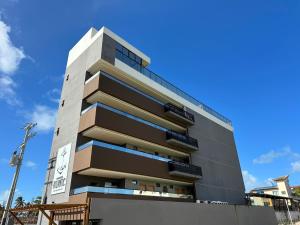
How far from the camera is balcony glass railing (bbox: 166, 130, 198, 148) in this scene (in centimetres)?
2912

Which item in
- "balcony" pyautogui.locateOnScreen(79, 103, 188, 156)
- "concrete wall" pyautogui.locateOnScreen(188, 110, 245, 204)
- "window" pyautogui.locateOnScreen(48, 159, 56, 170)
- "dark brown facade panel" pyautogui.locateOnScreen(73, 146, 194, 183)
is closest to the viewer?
"dark brown facade panel" pyautogui.locateOnScreen(73, 146, 194, 183)

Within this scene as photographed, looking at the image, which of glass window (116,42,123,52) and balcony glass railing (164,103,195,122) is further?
balcony glass railing (164,103,195,122)

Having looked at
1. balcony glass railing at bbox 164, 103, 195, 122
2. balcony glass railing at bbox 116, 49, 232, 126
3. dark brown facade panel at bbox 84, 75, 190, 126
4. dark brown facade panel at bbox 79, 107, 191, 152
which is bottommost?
dark brown facade panel at bbox 79, 107, 191, 152

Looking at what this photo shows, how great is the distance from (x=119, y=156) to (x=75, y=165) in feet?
12.7

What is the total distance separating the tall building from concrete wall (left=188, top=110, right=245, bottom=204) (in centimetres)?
15

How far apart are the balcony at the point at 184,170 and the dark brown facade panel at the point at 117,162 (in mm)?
1068

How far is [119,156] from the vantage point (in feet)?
73.9

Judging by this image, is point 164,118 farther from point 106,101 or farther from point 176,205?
point 176,205

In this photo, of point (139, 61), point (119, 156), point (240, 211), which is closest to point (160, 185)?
point (119, 156)

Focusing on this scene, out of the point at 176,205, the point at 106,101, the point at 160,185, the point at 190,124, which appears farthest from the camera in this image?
the point at 190,124

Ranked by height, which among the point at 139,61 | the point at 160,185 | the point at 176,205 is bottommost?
the point at 176,205

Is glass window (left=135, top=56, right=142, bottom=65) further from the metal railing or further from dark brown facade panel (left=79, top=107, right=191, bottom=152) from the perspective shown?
the metal railing

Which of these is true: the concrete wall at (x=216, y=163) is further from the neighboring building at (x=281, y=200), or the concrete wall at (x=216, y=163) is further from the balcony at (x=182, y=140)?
the neighboring building at (x=281, y=200)

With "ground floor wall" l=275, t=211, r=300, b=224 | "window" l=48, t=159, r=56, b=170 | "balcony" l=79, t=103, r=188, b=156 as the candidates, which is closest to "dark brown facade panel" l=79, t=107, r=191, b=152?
"balcony" l=79, t=103, r=188, b=156
